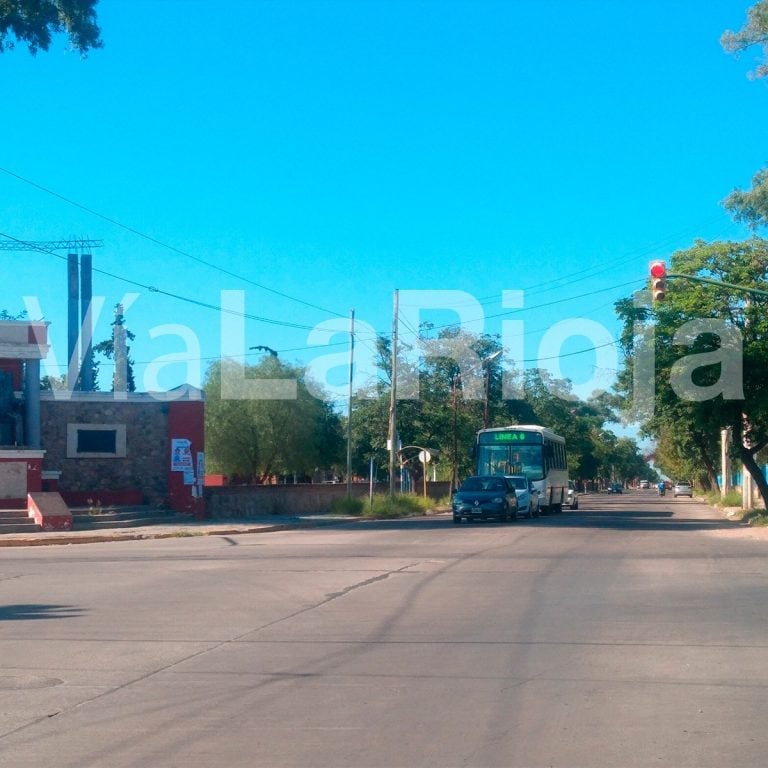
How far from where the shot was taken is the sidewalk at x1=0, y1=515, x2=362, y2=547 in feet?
91.5

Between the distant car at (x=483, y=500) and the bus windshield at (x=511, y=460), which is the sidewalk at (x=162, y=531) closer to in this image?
the distant car at (x=483, y=500)

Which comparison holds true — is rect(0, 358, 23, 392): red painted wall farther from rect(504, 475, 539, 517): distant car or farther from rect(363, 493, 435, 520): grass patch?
rect(504, 475, 539, 517): distant car

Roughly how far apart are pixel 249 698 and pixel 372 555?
13.6 meters

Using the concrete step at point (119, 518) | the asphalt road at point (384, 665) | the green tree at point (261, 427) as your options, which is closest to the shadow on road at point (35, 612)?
the asphalt road at point (384, 665)

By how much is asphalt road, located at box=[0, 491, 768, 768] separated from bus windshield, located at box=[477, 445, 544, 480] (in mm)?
23855

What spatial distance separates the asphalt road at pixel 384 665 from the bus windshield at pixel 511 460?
939 inches

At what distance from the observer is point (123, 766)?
6.57 metres

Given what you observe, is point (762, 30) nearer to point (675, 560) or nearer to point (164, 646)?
point (675, 560)

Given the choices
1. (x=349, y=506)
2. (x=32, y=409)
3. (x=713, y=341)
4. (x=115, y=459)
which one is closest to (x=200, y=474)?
(x=115, y=459)

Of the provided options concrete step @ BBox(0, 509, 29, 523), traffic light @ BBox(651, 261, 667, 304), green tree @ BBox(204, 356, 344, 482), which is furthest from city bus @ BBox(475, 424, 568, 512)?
traffic light @ BBox(651, 261, 667, 304)

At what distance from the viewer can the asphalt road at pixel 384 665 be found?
700cm

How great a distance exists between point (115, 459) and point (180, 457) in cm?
243

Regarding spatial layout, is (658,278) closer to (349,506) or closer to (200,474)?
(200,474)

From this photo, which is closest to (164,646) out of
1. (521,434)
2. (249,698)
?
(249,698)
